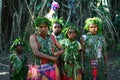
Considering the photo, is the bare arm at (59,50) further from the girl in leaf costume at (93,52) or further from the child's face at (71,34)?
the girl in leaf costume at (93,52)

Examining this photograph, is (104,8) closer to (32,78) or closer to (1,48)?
(1,48)

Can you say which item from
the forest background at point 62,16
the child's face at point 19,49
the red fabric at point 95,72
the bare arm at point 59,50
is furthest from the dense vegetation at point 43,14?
the bare arm at point 59,50

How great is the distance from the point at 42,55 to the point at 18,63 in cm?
54

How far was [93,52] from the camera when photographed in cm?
505

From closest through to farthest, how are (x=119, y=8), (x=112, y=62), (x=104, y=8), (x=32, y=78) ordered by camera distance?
(x=32, y=78) < (x=112, y=62) < (x=104, y=8) < (x=119, y=8)

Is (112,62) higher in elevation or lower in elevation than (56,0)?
lower

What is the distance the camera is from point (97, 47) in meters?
5.08

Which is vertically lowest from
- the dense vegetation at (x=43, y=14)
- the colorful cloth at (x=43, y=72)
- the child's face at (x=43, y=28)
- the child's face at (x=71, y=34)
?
the colorful cloth at (x=43, y=72)

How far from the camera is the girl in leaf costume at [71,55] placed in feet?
15.9

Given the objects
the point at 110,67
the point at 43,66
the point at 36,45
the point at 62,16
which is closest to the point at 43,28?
the point at 36,45

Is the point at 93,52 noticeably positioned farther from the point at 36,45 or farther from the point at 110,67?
the point at 110,67

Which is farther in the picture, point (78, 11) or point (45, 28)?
point (78, 11)

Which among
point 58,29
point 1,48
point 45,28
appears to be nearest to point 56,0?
point 1,48

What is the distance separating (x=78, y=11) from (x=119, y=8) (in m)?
1.81
